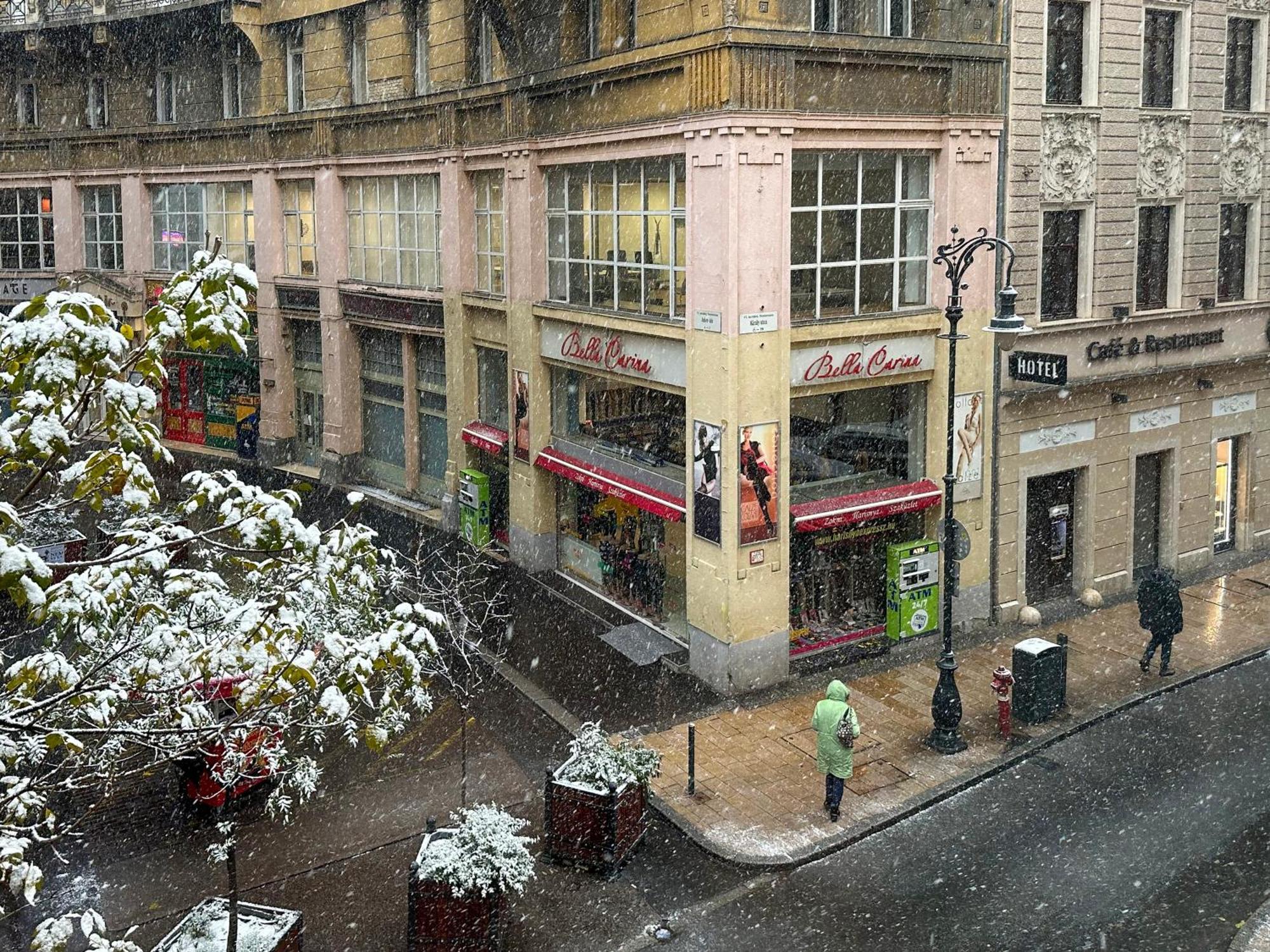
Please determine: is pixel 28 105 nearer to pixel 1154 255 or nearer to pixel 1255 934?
pixel 1154 255

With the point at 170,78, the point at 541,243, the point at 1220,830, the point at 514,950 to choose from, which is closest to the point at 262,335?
the point at 170,78

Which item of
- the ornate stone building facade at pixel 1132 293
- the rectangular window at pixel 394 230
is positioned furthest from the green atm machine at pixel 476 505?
the ornate stone building facade at pixel 1132 293

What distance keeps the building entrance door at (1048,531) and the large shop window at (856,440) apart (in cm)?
278

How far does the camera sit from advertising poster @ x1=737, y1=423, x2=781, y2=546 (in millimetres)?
17547

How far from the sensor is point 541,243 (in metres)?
22.9

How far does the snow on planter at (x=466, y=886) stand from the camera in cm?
1095

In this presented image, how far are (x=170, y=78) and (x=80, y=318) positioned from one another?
3220 cm

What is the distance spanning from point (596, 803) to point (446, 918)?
Answer: 230 cm

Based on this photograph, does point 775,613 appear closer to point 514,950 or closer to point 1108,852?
point 1108,852

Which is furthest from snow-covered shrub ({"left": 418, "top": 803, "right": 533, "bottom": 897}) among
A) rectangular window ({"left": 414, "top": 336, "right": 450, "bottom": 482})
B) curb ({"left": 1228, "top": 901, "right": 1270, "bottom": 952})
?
rectangular window ({"left": 414, "top": 336, "right": 450, "bottom": 482})

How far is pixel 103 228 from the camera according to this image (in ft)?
117

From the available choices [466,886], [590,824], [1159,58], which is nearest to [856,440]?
[590,824]

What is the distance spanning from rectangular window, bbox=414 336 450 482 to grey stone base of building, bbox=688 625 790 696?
Result: 1116 cm

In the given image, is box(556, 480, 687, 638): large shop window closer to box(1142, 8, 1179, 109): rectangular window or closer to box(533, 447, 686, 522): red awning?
box(533, 447, 686, 522): red awning
